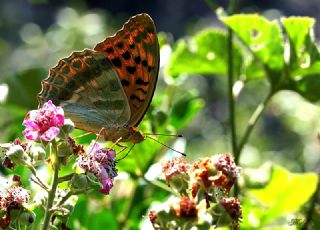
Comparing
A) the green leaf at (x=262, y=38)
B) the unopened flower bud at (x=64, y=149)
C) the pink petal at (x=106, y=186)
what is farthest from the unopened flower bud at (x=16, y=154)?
the green leaf at (x=262, y=38)

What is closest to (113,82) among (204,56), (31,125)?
(204,56)

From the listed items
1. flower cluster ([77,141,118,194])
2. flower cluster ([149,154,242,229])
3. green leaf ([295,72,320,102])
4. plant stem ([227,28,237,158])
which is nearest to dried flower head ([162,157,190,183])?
flower cluster ([149,154,242,229])

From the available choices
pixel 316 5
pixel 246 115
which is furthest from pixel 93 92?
pixel 316 5

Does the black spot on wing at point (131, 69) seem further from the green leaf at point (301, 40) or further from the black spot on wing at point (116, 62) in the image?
the green leaf at point (301, 40)

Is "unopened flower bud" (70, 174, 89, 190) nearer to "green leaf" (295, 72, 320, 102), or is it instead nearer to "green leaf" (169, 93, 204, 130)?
"green leaf" (169, 93, 204, 130)

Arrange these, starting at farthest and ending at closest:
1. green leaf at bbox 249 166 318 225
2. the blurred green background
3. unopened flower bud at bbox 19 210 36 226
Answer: the blurred green background, green leaf at bbox 249 166 318 225, unopened flower bud at bbox 19 210 36 226

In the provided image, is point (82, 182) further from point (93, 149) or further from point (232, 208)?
point (232, 208)

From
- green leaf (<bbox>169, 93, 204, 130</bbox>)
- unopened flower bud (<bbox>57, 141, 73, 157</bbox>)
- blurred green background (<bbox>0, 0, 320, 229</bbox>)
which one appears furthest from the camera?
green leaf (<bbox>169, 93, 204, 130</bbox>)
